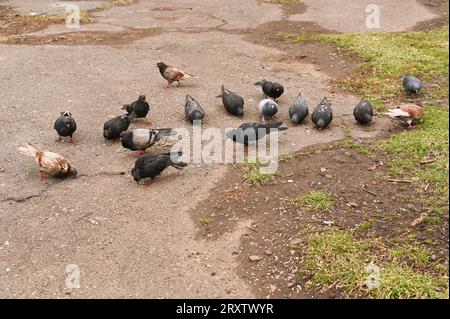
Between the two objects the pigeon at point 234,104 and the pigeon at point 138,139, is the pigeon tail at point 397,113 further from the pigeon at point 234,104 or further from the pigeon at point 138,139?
the pigeon at point 138,139

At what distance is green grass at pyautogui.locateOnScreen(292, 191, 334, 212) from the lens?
223 inches

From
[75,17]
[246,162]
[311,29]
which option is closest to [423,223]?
[246,162]

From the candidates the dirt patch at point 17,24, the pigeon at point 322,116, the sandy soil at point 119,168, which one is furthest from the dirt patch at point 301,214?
the dirt patch at point 17,24

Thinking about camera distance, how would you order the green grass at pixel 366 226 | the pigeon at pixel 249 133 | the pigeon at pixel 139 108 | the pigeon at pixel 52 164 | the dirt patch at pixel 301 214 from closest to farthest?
the dirt patch at pixel 301 214 → the green grass at pixel 366 226 → the pigeon at pixel 52 164 → the pigeon at pixel 249 133 → the pigeon at pixel 139 108

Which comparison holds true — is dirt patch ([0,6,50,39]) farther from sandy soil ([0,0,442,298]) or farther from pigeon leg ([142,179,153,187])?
pigeon leg ([142,179,153,187])

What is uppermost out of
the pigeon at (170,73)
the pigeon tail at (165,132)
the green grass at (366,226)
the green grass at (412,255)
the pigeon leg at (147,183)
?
the pigeon at (170,73)

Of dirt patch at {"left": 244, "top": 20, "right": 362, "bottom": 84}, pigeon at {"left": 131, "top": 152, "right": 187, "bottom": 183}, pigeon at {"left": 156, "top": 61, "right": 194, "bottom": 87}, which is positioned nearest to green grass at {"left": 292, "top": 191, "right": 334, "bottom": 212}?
pigeon at {"left": 131, "top": 152, "right": 187, "bottom": 183}

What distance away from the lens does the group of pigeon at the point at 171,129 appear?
21.1 ft

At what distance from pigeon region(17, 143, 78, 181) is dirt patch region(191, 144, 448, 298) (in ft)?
6.11

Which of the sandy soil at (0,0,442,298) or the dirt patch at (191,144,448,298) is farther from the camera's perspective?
the sandy soil at (0,0,442,298)

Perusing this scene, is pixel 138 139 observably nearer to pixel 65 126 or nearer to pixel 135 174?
pixel 135 174

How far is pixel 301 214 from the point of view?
220 inches

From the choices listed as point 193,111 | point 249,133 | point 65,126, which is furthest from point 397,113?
point 65,126

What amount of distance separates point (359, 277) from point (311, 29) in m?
9.93
